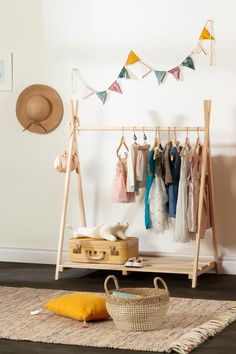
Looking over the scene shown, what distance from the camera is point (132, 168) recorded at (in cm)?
596

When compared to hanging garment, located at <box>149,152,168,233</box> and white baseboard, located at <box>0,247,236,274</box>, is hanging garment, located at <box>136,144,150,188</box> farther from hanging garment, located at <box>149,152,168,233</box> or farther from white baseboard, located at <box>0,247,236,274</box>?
white baseboard, located at <box>0,247,236,274</box>

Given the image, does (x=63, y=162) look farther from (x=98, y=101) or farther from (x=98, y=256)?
(x=98, y=256)

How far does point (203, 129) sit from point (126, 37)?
104cm

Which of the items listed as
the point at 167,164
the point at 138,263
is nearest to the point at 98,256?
the point at 138,263

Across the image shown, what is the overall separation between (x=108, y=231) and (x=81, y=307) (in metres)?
1.45

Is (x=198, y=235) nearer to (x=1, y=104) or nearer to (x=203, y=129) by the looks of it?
(x=203, y=129)

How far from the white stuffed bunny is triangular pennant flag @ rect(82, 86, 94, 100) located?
1.06 metres

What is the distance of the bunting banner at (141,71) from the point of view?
20.0 ft

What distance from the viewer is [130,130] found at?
6195 millimetres

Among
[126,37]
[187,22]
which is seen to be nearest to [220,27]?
[187,22]

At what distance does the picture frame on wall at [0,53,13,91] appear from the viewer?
6707 millimetres

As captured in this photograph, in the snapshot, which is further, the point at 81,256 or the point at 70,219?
the point at 70,219

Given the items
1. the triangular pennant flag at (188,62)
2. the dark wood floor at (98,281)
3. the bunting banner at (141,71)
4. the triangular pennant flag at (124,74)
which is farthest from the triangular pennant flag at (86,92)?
the dark wood floor at (98,281)

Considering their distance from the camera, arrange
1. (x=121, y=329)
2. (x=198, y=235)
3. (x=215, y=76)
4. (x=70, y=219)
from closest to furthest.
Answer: (x=121, y=329) → (x=198, y=235) → (x=215, y=76) → (x=70, y=219)
